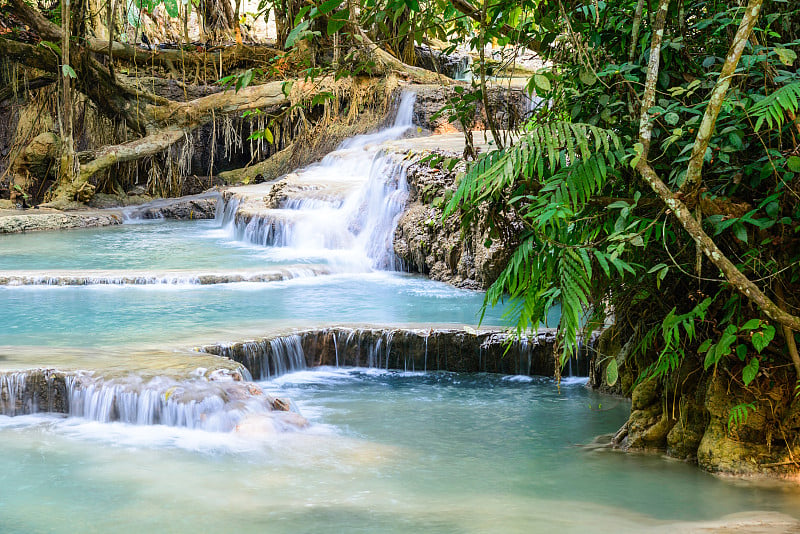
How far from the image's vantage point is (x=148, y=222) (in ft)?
51.3

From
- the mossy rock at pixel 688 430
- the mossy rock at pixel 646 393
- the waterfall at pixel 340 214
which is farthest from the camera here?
the waterfall at pixel 340 214

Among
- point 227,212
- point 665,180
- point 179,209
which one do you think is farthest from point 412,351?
point 179,209

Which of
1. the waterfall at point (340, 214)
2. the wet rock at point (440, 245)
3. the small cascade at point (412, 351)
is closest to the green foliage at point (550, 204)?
the small cascade at point (412, 351)

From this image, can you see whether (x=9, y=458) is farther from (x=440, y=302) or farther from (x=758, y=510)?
(x=440, y=302)

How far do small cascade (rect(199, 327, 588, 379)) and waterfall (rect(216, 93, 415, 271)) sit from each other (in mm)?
3884

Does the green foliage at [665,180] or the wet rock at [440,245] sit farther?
the wet rock at [440,245]

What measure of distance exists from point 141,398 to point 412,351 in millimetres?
2273

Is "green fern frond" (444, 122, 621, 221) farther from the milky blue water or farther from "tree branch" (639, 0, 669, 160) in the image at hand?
the milky blue water

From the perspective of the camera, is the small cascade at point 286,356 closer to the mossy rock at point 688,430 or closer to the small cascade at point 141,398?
the small cascade at point 141,398

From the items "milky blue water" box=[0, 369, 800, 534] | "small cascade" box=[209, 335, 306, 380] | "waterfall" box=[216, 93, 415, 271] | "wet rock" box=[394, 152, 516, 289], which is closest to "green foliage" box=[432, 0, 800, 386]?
"milky blue water" box=[0, 369, 800, 534]

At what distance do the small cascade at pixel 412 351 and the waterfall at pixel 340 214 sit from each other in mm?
3884

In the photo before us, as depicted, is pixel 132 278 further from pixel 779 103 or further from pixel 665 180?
pixel 779 103

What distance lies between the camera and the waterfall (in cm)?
1090

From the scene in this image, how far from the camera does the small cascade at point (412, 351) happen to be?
638 cm
